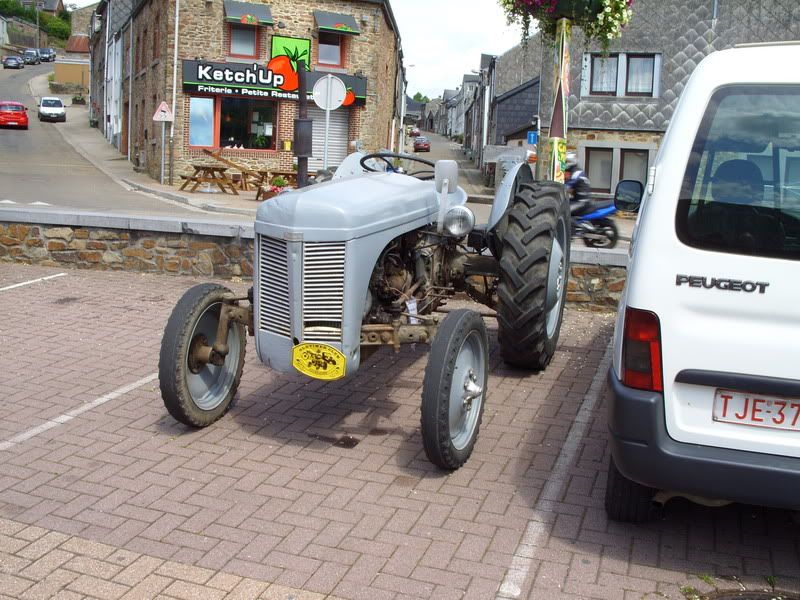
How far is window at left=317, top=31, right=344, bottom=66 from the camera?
106ft

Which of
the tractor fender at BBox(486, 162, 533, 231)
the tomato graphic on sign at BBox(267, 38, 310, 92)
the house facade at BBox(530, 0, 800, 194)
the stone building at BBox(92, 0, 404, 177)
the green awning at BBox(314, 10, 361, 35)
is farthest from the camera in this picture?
the house facade at BBox(530, 0, 800, 194)

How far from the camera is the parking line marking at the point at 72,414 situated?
548 cm

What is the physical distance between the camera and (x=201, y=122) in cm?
3128

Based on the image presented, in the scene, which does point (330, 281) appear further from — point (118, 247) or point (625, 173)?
point (625, 173)

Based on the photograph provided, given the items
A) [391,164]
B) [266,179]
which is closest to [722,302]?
[391,164]

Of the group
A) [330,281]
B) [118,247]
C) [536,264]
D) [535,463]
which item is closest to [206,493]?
[330,281]

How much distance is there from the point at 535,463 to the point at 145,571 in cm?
234

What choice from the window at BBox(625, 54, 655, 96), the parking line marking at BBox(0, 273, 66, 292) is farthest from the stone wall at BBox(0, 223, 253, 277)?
the window at BBox(625, 54, 655, 96)

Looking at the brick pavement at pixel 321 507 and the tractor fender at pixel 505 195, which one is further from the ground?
the tractor fender at pixel 505 195

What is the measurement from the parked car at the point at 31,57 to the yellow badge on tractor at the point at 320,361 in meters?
101

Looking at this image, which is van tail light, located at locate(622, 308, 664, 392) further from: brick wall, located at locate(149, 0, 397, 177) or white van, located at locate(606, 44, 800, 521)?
brick wall, located at locate(149, 0, 397, 177)

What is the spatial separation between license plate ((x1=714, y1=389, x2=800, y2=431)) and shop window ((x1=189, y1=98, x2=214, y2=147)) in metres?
29.1

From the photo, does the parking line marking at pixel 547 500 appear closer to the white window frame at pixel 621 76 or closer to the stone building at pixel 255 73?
the stone building at pixel 255 73

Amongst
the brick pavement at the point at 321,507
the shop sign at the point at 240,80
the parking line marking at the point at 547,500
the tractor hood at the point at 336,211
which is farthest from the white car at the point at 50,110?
the tractor hood at the point at 336,211
